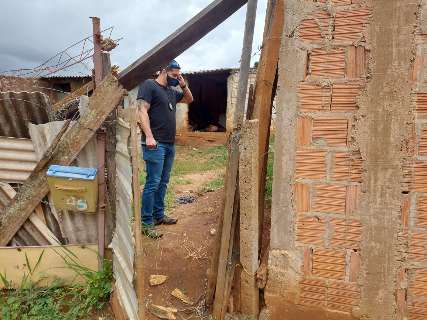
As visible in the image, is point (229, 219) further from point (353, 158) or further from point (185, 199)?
point (185, 199)

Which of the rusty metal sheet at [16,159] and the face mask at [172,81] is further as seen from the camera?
the face mask at [172,81]

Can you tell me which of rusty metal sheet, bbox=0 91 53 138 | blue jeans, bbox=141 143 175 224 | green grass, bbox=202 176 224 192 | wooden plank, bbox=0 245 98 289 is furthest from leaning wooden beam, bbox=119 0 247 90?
green grass, bbox=202 176 224 192

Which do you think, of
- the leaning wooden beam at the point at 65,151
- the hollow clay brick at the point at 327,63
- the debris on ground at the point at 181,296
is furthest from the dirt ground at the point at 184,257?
the hollow clay brick at the point at 327,63

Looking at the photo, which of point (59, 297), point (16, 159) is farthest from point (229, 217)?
point (16, 159)

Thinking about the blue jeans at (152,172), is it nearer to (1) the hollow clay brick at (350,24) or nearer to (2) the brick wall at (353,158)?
(2) the brick wall at (353,158)

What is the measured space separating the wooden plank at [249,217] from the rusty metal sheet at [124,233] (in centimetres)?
76

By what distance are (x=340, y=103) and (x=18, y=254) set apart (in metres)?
2.86

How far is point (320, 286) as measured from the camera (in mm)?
2377

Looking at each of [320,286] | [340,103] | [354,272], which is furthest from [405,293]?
[340,103]

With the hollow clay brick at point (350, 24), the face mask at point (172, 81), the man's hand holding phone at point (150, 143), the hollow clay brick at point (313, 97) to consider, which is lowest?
the man's hand holding phone at point (150, 143)

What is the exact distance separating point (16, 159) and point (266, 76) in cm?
227

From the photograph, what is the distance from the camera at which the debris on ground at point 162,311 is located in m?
2.83

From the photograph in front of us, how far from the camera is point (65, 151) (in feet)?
9.78

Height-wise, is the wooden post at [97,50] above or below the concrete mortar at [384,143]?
above
